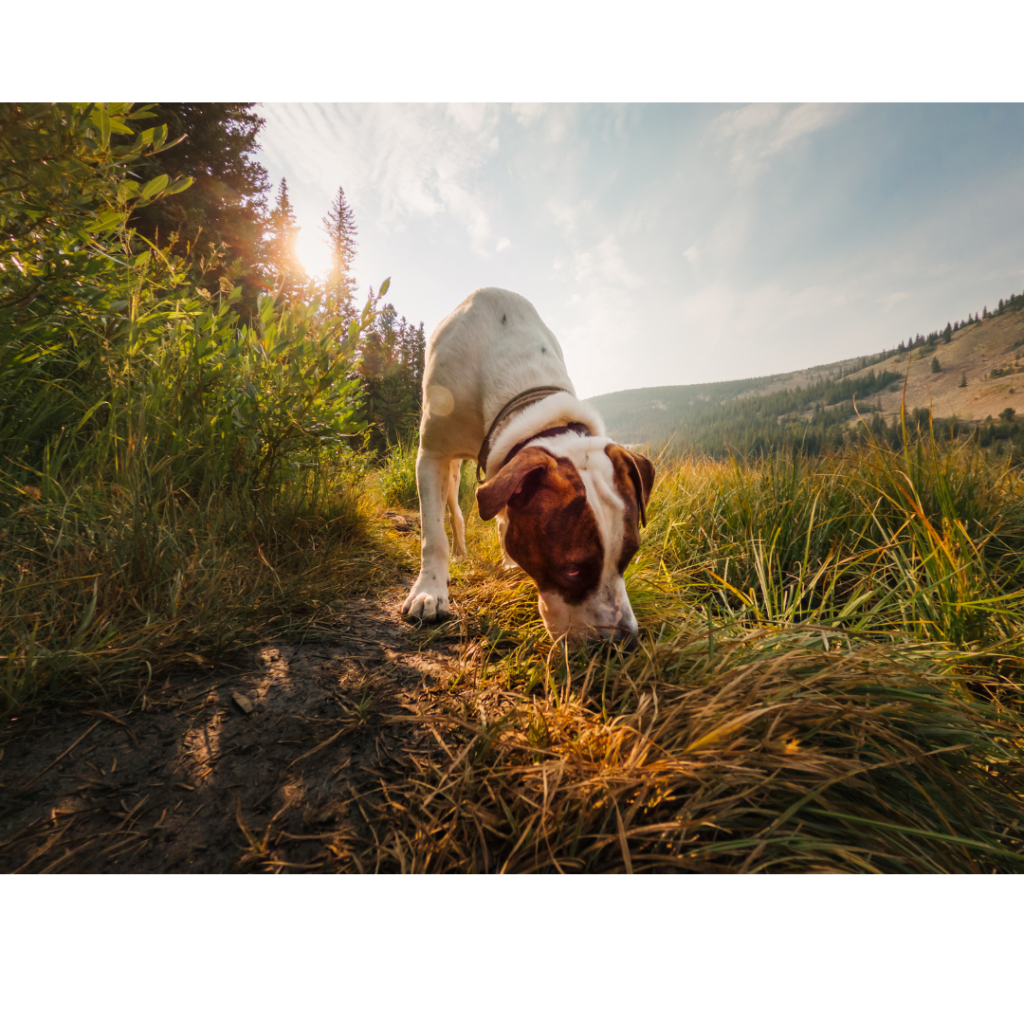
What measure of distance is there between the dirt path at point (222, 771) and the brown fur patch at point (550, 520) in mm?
712

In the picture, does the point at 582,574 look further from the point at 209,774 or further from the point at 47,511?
the point at 47,511

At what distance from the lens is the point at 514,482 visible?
1731 millimetres

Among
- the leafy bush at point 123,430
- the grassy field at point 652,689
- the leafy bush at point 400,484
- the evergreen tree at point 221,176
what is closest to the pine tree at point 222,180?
the evergreen tree at point 221,176

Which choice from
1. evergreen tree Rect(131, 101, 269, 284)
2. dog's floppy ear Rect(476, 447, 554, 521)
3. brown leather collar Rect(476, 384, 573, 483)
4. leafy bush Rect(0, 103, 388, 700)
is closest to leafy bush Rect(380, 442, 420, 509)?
leafy bush Rect(0, 103, 388, 700)

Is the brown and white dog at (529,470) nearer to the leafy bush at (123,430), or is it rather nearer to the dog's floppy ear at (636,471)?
the dog's floppy ear at (636,471)

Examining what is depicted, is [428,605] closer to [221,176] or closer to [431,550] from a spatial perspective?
[431,550]

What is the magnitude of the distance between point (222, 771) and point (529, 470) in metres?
1.45

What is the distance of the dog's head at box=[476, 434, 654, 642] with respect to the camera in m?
1.74

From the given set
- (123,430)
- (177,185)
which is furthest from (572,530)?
(177,185)

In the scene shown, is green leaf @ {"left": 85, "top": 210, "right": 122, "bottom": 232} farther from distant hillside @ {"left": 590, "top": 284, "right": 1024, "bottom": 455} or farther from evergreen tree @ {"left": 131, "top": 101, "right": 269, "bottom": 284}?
evergreen tree @ {"left": 131, "top": 101, "right": 269, "bottom": 284}

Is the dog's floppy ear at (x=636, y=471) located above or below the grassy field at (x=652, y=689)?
above

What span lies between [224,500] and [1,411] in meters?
1.00

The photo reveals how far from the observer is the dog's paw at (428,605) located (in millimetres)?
2201
